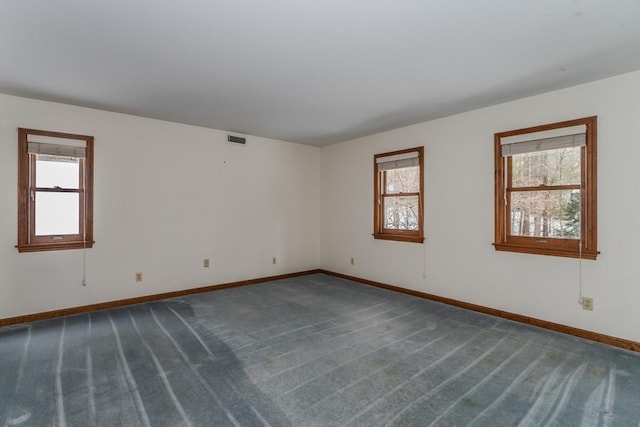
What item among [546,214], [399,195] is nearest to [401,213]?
[399,195]

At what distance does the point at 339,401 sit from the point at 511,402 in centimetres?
111

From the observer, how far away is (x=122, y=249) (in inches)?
→ 159

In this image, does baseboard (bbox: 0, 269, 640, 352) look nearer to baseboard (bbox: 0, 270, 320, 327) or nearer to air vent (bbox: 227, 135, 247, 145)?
baseboard (bbox: 0, 270, 320, 327)

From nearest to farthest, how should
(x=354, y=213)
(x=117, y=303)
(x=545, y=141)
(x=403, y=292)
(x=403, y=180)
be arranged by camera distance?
(x=545, y=141), (x=117, y=303), (x=403, y=292), (x=403, y=180), (x=354, y=213)

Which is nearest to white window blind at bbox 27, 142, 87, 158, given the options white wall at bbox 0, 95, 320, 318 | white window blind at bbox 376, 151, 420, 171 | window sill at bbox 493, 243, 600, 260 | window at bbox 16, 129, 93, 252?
window at bbox 16, 129, 93, 252

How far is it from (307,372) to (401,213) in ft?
9.98

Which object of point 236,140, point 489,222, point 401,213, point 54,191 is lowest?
point 489,222

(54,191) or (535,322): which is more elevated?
(54,191)

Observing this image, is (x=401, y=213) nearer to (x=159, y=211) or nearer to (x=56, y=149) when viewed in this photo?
(x=159, y=211)

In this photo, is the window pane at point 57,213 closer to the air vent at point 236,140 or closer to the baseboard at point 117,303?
the baseboard at point 117,303

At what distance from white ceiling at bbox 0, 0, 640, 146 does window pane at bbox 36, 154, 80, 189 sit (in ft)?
2.24

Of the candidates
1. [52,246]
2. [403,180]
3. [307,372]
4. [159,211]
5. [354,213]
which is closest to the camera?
[307,372]

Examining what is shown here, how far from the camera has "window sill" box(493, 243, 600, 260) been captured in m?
3.00

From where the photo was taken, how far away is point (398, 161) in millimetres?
4707
